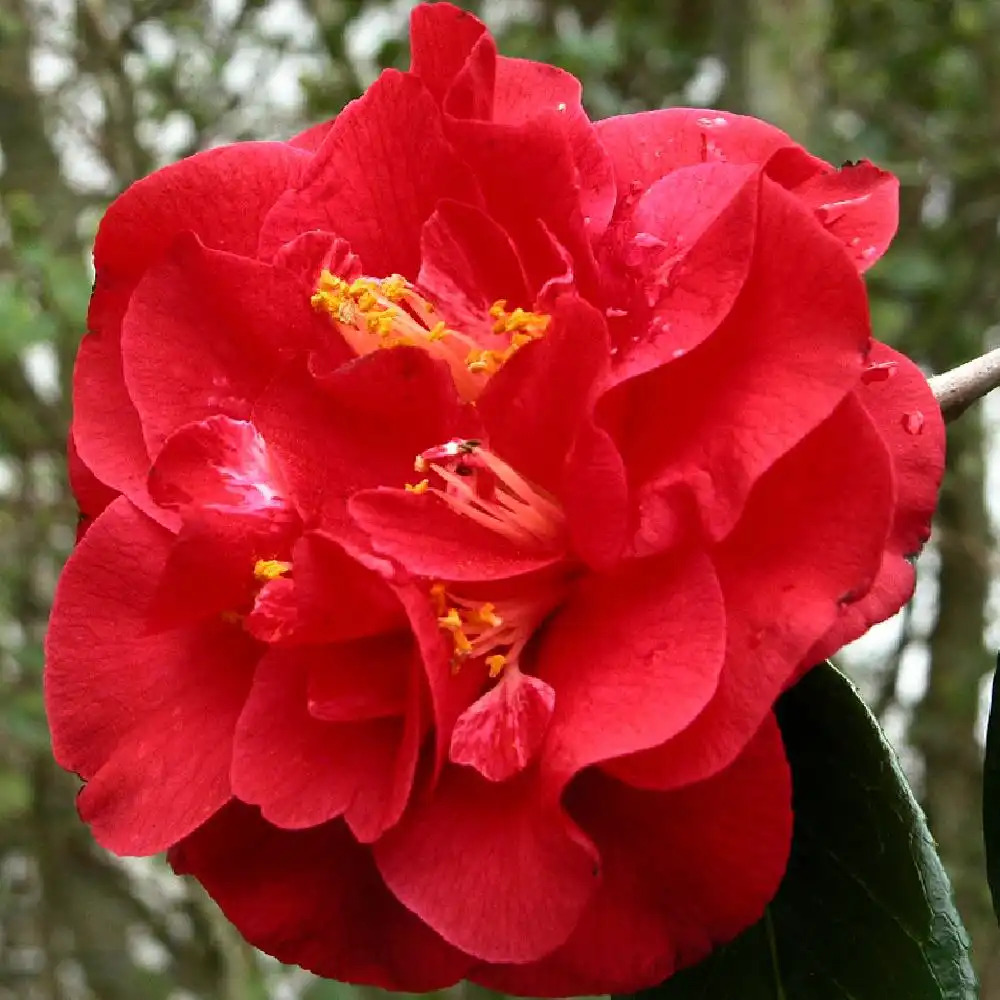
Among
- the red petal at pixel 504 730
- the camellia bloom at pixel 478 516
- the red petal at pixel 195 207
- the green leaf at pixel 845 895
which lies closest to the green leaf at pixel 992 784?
the green leaf at pixel 845 895

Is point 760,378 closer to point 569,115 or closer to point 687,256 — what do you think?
point 687,256

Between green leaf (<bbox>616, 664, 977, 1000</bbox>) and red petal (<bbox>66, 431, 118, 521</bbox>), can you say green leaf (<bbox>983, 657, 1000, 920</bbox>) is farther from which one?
red petal (<bbox>66, 431, 118, 521</bbox>)

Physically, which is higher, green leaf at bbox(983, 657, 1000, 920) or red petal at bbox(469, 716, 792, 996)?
red petal at bbox(469, 716, 792, 996)

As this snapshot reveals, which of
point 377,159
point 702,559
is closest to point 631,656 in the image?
point 702,559

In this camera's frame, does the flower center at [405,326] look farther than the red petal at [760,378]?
Yes

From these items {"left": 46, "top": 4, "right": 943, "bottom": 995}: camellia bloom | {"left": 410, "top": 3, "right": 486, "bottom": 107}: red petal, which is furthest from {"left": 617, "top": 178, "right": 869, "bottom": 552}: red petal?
{"left": 410, "top": 3, "right": 486, "bottom": 107}: red petal

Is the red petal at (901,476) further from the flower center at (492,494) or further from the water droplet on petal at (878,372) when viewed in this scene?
the flower center at (492,494)

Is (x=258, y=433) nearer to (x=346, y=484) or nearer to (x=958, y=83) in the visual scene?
(x=346, y=484)
